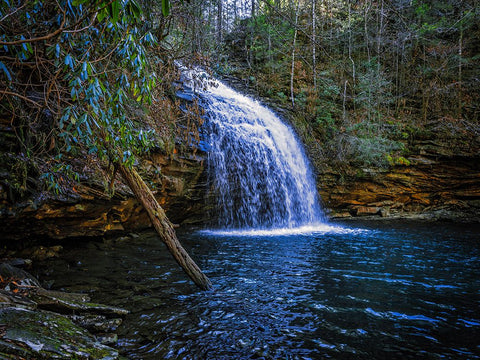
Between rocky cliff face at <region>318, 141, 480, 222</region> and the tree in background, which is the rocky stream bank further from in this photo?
the tree in background

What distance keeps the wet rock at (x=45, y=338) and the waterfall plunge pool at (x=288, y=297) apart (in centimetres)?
40

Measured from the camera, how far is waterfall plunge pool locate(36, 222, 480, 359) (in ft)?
9.75

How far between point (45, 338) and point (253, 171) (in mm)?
8390

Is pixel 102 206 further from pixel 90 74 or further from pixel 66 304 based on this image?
pixel 90 74

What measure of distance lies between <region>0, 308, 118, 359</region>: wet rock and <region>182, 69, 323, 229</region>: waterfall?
6815 mm

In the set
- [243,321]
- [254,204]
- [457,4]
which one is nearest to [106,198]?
[243,321]

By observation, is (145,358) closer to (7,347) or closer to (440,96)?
(7,347)

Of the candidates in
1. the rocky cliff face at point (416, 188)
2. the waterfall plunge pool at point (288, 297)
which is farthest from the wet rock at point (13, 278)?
the rocky cliff face at point (416, 188)

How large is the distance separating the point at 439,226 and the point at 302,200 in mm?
5924

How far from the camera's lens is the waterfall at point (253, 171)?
32.1 ft

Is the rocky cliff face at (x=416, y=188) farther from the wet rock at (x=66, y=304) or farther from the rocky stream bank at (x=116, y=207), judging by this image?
the wet rock at (x=66, y=304)

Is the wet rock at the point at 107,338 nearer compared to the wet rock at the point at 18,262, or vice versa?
the wet rock at the point at 107,338

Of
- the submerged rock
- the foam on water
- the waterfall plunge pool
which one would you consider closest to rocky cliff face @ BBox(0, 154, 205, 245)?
the waterfall plunge pool

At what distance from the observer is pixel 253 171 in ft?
33.6
